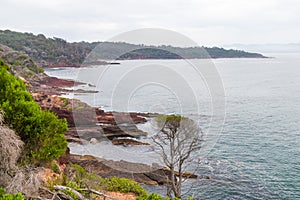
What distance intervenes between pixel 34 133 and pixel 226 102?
45479mm

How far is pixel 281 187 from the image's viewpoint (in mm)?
20266

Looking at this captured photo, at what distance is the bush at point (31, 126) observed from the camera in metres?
11.3

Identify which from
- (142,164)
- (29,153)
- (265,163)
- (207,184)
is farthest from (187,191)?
(29,153)

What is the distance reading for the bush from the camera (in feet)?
36.9

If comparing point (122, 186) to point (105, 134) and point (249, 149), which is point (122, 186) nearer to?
point (249, 149)

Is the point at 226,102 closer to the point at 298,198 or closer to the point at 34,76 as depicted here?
the point at 298,198

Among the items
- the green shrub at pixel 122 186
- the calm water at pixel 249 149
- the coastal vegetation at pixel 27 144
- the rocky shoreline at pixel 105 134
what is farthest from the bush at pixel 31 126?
the calm water at pixel 249 149

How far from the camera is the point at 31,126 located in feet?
37.6

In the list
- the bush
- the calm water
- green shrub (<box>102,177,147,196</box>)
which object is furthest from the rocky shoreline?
the bush

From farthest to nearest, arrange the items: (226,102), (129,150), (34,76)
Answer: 1. (34,76)
2. (226,102)
3. (129,150)

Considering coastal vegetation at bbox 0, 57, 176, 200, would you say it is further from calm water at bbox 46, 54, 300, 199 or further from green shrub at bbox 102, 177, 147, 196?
calm water at bbox 46, 54, 300, 199

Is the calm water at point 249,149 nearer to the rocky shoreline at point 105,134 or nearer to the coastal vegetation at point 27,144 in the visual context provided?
the rocky shoreline at point 105,134

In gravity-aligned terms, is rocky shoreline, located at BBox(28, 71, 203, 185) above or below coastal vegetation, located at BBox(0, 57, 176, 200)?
below

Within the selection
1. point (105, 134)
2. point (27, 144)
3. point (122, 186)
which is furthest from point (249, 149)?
point (27, 144)
